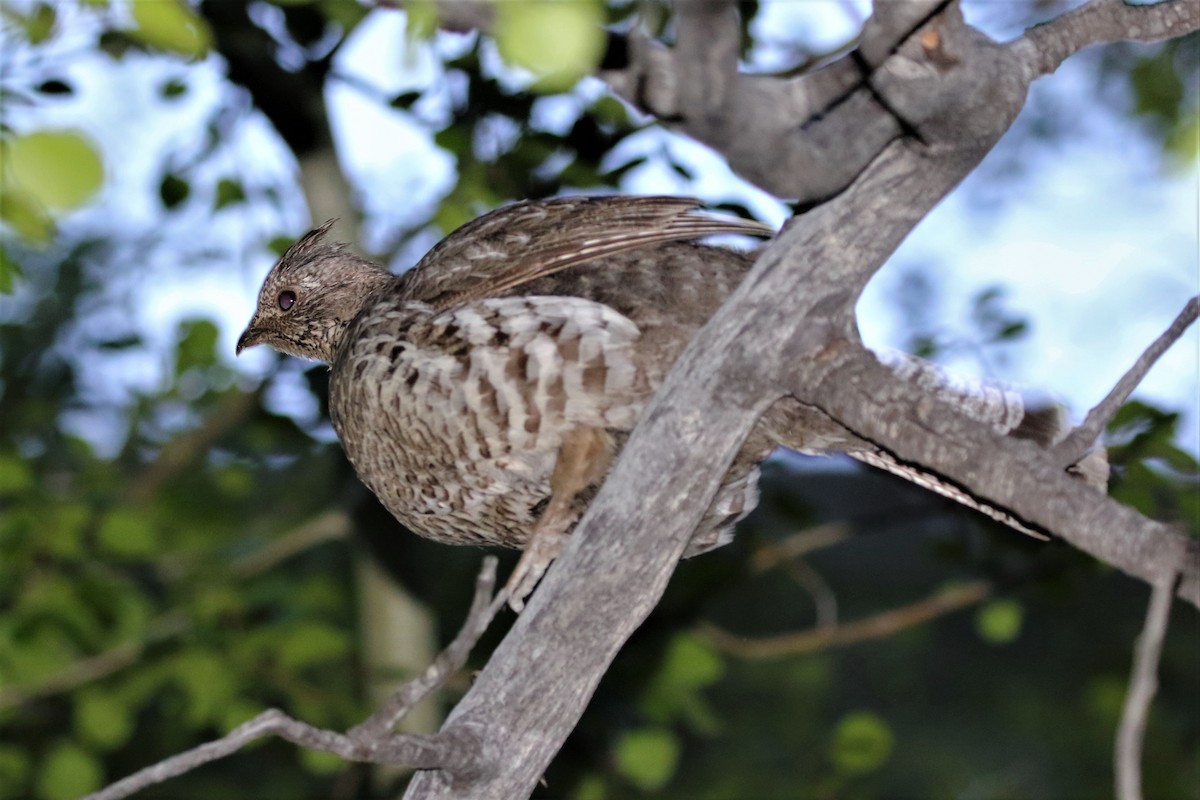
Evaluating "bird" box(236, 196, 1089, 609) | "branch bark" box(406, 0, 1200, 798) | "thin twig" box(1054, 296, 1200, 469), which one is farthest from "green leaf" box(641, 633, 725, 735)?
"thin twig" box(1054, 296, 1200, 469)

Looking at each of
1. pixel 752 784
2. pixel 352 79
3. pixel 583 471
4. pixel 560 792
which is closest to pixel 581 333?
pixel 583 471

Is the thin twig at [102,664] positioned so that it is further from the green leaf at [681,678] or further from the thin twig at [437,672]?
the thin twig at [437,672]

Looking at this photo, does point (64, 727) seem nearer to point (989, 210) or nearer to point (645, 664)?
point (645, 664)

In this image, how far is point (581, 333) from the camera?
2414 mm

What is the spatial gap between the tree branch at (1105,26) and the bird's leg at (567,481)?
110cm

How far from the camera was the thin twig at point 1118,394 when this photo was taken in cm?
181

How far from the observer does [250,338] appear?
3389 millimetres

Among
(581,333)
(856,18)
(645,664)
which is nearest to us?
(856,18)

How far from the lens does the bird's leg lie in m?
2.44

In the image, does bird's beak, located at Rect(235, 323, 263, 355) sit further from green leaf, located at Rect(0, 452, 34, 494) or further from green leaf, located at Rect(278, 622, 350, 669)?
green leaf, located at Rect(0, 452, 34, 494)

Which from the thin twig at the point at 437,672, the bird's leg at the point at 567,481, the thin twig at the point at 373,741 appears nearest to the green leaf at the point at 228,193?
the bird's leg at the point at 567,481

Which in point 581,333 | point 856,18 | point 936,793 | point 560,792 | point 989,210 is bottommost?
point 560,792

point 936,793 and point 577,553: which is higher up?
point 936,793

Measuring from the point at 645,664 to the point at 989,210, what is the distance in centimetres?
565
